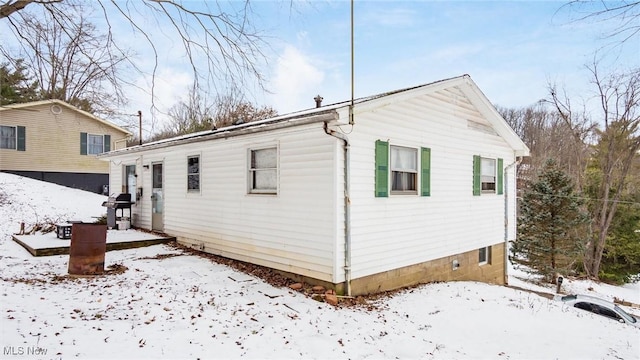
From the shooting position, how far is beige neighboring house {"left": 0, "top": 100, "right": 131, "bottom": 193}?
62.8 feet

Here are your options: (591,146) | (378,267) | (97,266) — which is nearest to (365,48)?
(378,267)

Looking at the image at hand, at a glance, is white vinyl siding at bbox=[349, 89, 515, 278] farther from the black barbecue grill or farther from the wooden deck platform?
the black barbecue grill

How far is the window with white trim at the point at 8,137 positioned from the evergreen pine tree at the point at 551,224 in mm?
25961

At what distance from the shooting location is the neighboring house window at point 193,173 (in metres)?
9.75

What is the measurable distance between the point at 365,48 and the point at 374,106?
3.88 ft

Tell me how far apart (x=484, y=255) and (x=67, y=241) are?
11.5 m

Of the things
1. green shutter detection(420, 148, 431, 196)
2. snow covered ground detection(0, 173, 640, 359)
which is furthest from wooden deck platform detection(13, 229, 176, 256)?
green shutter detection(420, 148, 431, 196)

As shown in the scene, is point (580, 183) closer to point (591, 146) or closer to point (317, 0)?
point (591, 146)

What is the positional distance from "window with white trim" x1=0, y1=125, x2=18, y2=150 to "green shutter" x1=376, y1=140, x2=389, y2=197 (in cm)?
2088

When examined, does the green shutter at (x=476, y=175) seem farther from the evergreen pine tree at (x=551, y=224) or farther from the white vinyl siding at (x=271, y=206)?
the evergreen pine tree at (x=551, y=224)

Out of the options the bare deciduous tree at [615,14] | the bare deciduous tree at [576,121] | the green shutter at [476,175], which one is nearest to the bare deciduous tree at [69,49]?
the bare deciduous tree at [615,14]

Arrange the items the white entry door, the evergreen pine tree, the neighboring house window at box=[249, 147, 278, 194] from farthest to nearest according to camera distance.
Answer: the evergreen pine tree
the white entry door
the neighboring house window at box=[249, 147, 278, 194]

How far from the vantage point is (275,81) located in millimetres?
5836

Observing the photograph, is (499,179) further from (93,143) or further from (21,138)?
(21,138)
